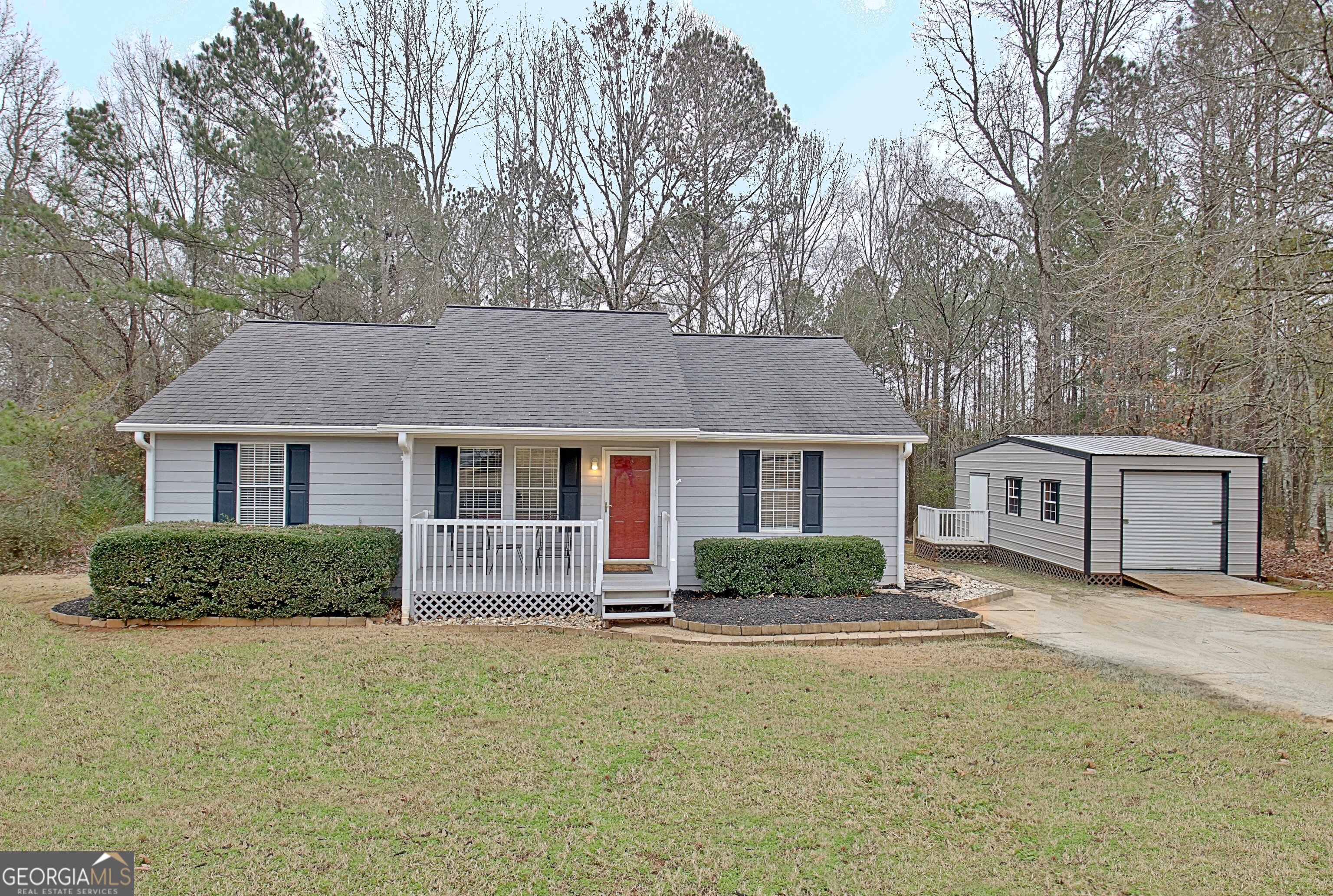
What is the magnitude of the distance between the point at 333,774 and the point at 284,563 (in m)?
4.89

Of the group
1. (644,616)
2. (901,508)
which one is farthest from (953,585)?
(644,616)

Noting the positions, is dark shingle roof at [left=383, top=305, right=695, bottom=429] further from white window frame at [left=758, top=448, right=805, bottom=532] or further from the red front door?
white window frame at [left=758, top=448, right=805, bottom=532]

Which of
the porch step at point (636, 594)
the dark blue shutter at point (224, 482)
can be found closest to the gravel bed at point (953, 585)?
the porch step at point (636, 594)

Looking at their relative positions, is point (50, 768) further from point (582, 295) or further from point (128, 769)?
point (582, 295)

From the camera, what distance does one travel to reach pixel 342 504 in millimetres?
10188

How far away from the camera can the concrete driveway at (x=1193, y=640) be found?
6574 mm

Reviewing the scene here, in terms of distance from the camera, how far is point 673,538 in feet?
30.2

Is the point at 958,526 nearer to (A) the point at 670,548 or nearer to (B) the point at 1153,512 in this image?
(B) the point at 1153,512

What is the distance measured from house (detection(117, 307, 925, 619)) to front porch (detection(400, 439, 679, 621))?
0.03 metres

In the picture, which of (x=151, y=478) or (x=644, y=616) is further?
(x=151, y=478)

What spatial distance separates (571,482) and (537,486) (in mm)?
530

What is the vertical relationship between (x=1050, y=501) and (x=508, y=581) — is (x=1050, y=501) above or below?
above

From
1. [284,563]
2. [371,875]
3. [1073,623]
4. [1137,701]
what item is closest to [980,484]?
[1073,623]

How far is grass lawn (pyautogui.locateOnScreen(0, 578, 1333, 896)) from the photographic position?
11.2 ft
